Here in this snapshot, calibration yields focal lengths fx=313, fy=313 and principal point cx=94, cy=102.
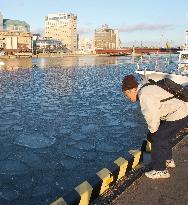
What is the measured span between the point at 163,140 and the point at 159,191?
0.86m

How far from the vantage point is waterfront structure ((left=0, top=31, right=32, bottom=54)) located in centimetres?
16762

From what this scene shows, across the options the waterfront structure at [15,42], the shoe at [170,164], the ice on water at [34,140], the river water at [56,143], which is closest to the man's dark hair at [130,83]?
the shoe at [170,164]

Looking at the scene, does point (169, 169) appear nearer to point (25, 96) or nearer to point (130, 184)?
point (130, 184)

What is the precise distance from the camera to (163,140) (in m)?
5.43

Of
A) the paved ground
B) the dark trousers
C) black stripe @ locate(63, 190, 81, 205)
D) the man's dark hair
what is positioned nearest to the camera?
black stripe @ locate(63, 190, 81, 205)

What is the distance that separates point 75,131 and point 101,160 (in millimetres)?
4190

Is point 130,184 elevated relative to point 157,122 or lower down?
lower down

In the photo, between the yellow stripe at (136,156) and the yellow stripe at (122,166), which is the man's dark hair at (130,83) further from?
the yellow stripe at (136,156)

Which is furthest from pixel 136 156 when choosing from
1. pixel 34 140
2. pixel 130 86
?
pixel 34 140

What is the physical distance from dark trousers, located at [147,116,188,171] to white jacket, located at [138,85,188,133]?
5.1 inches

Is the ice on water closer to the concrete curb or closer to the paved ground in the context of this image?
the concrete curb

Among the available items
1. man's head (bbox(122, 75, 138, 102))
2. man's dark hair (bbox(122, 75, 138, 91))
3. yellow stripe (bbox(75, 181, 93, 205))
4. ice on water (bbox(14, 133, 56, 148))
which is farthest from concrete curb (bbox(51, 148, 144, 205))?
ice on water (bbox(14, 133, 56, 148))

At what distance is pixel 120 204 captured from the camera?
15.6 ft

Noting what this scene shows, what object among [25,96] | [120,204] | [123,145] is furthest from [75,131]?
[25,96]
